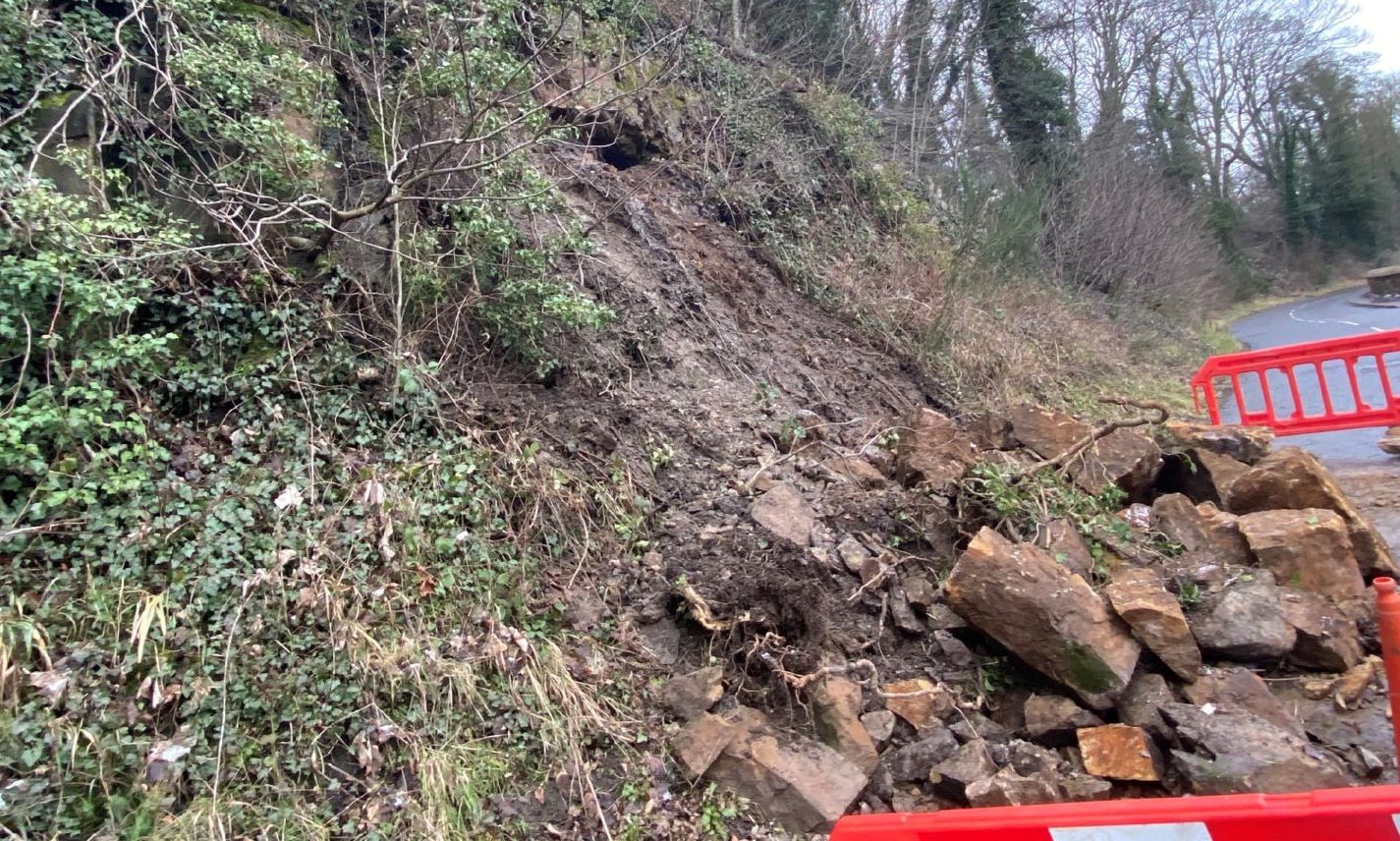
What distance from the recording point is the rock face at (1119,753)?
344 cm

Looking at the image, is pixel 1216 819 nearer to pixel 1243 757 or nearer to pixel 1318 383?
pixel 1243 757

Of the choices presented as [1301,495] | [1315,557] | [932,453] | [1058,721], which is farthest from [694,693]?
[1301,495]

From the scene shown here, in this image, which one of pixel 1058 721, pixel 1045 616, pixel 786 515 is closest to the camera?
pixel 1058 721

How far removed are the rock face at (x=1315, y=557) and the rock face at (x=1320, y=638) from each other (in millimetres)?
283

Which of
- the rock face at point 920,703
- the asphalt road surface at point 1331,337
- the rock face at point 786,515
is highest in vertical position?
the rock face at point 786,515

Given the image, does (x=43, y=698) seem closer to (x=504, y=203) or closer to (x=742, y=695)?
(x=742, y=695)

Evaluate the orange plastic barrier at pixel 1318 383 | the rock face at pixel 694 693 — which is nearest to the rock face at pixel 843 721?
the rock face at pixel 694 693

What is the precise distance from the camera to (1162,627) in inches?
153

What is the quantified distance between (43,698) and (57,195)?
8.30 feet

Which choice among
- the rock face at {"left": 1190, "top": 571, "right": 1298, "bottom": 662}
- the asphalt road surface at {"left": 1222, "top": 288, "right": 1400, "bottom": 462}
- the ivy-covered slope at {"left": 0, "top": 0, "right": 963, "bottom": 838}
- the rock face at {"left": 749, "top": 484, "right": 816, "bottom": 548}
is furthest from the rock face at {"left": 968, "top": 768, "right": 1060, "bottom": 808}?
the asphalt road surface at {"left": 1222, "top": 288, "right": 1400, "bottom": 462}

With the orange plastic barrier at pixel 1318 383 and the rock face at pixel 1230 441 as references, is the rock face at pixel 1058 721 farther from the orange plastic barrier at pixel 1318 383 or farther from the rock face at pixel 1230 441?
the orange plastic barrier at pixel 1318 383

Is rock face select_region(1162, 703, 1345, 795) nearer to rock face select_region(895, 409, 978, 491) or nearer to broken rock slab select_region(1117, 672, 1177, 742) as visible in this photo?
broken rock slab select_region(1117, 672, 1177, 742)

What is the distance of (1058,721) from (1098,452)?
7.71 ft

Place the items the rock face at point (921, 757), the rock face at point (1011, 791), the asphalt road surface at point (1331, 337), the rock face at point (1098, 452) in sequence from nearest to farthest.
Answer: the rock face at point (1011, 791) < the rock face at point (921, 757) < the rock face at point (1098, 452) < the asphalt road surface at point (1331, 337)
